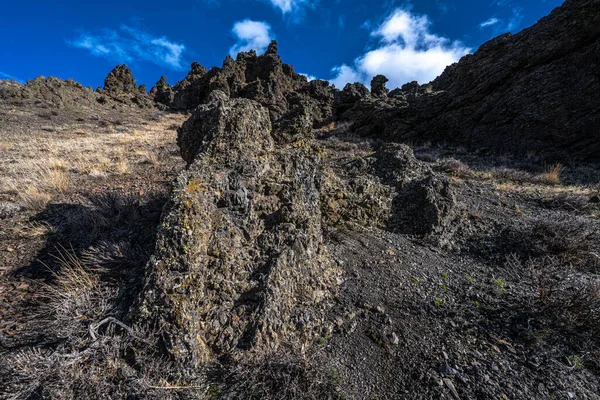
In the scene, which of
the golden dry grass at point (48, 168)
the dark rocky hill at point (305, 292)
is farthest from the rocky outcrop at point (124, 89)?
the dark rocky hill at point (305, 292)

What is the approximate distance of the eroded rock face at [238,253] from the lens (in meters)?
1.85

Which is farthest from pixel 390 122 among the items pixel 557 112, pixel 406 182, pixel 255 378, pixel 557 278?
pixel 255 378

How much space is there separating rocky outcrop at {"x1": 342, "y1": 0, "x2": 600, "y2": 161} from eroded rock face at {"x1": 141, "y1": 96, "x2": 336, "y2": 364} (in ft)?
42.2

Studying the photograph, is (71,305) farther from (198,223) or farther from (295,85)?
(295,85)

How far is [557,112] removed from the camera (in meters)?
10.6

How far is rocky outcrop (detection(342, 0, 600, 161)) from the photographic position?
1024 cm

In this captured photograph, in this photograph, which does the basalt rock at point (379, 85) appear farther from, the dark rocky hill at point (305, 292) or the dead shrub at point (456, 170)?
the dark rocky hill at point (305, 292)

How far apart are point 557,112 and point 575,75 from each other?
Answer: 1.80 meters

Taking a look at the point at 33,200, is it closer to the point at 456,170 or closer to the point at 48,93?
the point at 456,170

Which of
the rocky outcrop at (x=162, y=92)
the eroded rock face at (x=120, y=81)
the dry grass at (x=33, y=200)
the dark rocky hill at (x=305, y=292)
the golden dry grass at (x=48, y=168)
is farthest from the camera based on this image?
the rocky outcrop at (x=162, y=92)

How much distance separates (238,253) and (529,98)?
1553cm

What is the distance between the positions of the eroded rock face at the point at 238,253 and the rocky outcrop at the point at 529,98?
12850 millimetres

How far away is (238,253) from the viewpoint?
2.27 meters

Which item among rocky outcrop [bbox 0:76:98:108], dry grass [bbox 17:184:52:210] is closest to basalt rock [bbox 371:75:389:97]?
dry grass [bbox 17:184:52:210]
